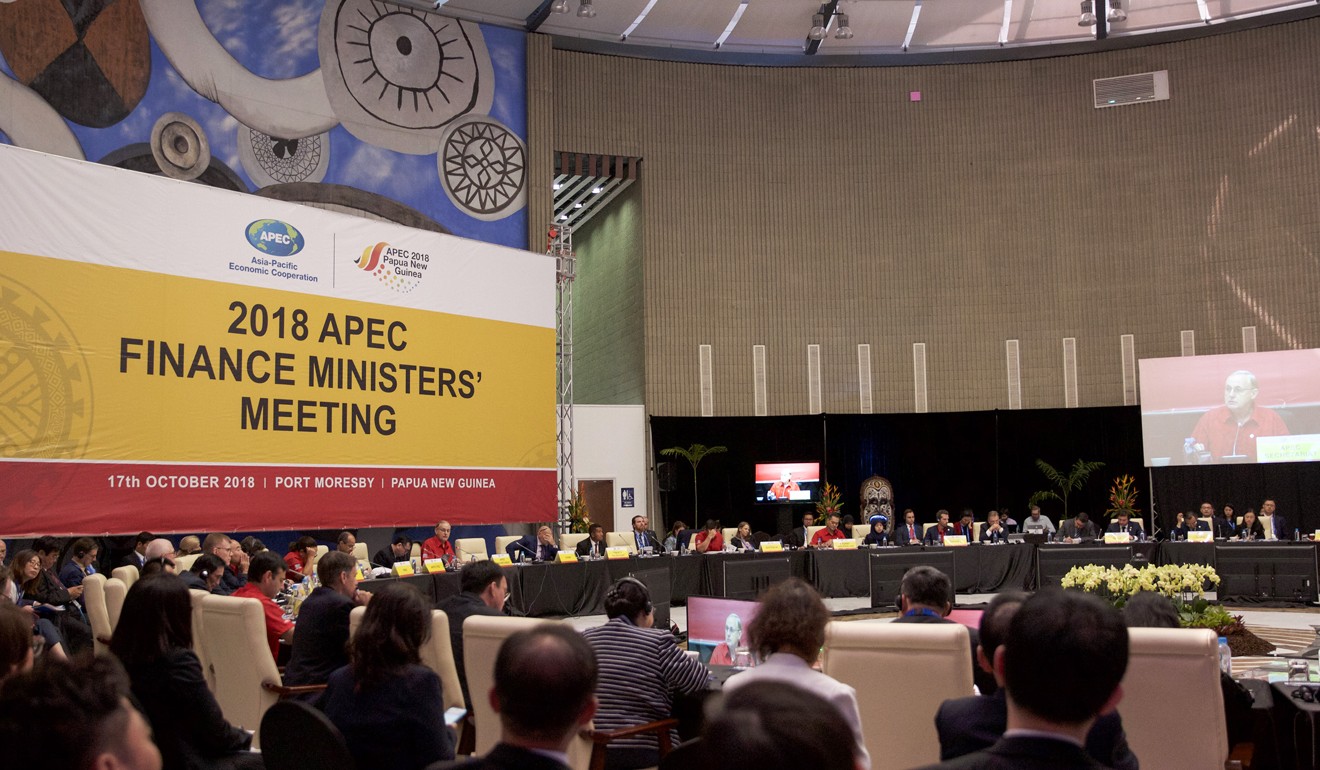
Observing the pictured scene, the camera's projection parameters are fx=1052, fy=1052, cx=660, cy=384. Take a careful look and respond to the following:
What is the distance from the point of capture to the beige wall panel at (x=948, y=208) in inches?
605

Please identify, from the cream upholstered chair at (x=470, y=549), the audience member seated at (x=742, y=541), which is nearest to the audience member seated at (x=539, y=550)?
the cream upholstered chair at (x=470, y=549)

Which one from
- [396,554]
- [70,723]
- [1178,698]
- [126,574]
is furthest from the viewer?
[396,554]

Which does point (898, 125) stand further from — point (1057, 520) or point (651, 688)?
point (651, 688)

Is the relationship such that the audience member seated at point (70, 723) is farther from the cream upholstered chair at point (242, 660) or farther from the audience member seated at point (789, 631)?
the cream upholstered chair at point (242, 660)

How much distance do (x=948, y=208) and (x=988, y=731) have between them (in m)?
15.1

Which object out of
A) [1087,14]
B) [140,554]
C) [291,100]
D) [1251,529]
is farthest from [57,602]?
[1087,14]

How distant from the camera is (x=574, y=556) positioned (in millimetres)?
10867

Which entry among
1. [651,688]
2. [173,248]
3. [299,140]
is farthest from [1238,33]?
[651,688]

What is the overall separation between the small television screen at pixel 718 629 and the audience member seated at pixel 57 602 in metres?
3.32

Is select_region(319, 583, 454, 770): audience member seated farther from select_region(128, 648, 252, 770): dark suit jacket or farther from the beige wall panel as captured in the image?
the beige wall panel

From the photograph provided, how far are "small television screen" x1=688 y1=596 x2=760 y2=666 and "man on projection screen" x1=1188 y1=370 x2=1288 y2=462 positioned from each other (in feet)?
39.0

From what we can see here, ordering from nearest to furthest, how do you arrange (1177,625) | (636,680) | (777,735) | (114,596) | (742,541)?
(777,735) → (1177,625) → (636,680) → (114,596) → (742,541)

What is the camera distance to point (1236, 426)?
13.8m

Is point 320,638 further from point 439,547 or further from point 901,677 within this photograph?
point 439,547
